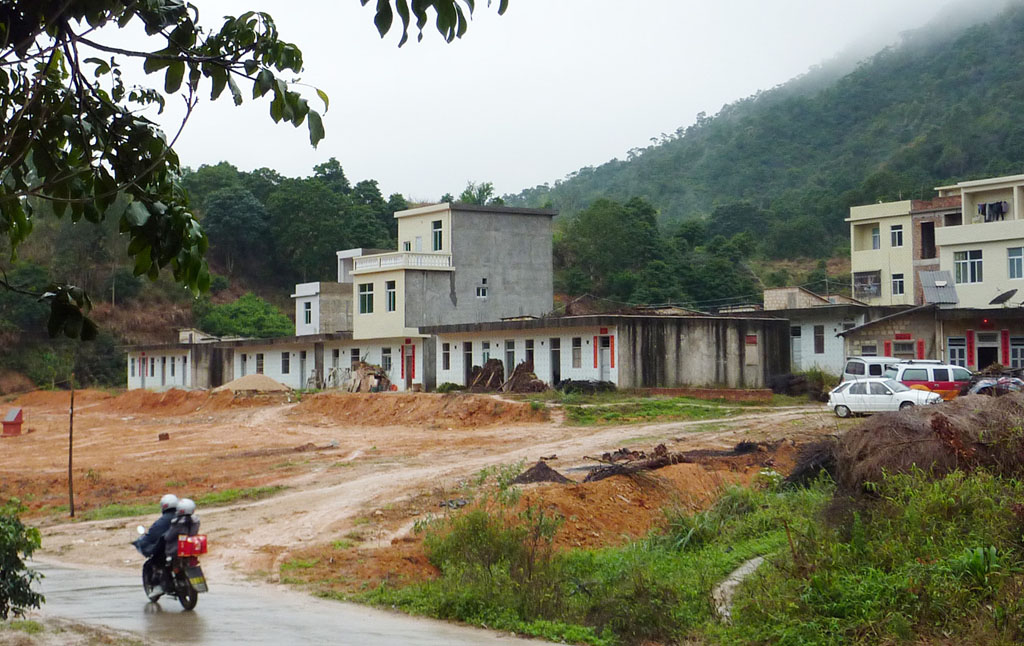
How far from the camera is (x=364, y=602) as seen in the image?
42.0ft

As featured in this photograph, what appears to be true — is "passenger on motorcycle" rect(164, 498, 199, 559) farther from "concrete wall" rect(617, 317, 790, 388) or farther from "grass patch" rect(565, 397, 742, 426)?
"concrete wall" rect(617, 317, 790, 388)

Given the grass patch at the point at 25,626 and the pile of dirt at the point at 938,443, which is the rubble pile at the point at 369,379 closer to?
the pile of dirt at the point at 938,443

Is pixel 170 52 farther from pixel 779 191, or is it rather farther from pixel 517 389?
pixel 779 191

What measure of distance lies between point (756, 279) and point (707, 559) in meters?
68.4

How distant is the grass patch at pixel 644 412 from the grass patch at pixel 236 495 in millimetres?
13916

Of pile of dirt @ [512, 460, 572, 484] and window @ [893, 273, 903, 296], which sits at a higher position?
window @ [893, 273, 903, 296]

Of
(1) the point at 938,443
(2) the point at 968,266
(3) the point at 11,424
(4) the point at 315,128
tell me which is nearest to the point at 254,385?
(3) the point at 11,424

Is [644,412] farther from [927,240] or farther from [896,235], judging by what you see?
[896,235]

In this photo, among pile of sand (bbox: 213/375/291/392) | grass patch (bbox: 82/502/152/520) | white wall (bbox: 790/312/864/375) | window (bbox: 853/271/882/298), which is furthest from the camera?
window (bbox: 853/271/882/298)

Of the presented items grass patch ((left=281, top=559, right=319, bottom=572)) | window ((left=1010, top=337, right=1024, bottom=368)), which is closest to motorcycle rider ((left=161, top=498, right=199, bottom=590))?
grass patch ((left=281, top=559, right=319, bottom=572))

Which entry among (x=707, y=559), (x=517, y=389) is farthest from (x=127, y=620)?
(x=517, y=389)

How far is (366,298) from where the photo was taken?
173 ft

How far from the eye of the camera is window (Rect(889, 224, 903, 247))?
59844 millimetres

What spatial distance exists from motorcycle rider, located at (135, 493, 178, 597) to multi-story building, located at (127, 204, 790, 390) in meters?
29.5
